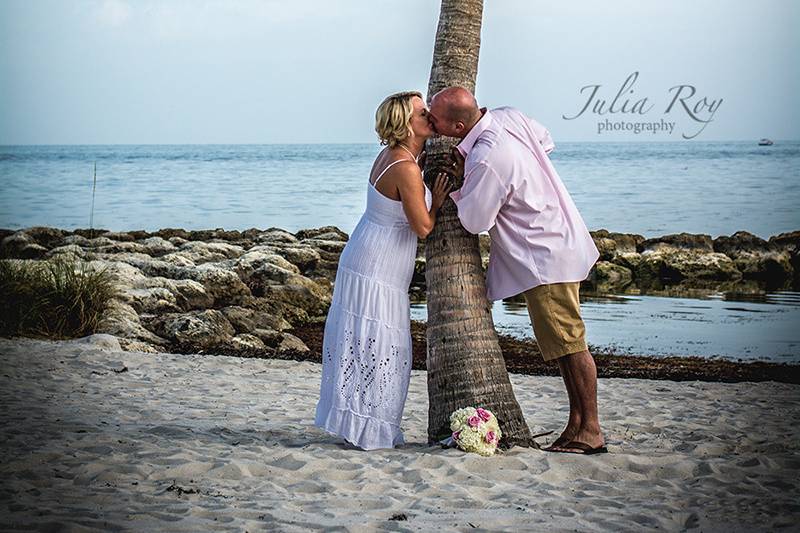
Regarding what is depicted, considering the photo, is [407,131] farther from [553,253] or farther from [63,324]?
[63,324]

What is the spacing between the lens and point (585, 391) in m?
6.41

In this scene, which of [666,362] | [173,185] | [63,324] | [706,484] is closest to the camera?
[706,484]

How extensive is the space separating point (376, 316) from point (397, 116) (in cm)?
132

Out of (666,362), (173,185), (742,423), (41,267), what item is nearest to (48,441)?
(742,423)

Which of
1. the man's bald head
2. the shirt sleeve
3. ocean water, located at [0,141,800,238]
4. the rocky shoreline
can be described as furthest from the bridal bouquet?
ocean water, located at [0,141,800,238]

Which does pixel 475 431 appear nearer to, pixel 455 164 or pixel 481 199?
pixel 481 199

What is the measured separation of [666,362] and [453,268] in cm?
677

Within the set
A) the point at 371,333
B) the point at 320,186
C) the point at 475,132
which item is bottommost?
the point at 371,333

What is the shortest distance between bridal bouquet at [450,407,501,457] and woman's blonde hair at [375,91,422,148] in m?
1.84

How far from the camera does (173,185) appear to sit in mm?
48438

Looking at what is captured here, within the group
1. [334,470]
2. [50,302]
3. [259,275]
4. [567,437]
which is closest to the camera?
[334,470]

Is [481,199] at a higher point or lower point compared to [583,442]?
higher

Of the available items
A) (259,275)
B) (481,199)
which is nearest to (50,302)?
(259,275)

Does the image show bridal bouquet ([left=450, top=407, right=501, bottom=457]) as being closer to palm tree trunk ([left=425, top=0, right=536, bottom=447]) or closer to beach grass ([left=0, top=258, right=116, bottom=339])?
palm tree trunk ([left=425, top=0, right=536, bottom=447])
